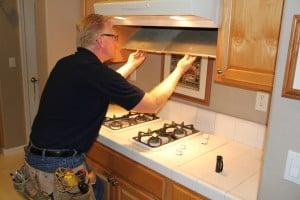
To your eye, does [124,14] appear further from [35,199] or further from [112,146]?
[35,199]

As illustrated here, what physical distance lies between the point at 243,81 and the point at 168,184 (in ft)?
2.08

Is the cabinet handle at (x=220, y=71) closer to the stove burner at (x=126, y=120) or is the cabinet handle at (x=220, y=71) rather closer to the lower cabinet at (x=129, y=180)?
the lower cabinet at (x=129, y=180)

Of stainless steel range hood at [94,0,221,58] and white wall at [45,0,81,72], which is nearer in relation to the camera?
stainless steel range hood at [94,0,221,58]

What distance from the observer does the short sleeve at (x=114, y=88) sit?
1.43 m

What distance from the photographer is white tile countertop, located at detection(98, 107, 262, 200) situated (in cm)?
129

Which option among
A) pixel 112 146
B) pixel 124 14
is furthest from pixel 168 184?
pixel 124 14

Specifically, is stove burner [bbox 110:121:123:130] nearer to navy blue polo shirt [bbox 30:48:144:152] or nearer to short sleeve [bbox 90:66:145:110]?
navy blue polo shirt [bbox 30:48:144:152]

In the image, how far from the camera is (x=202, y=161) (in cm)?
153

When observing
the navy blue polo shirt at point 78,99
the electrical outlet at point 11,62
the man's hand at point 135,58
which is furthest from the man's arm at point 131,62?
the electrical outlet at point 11,62

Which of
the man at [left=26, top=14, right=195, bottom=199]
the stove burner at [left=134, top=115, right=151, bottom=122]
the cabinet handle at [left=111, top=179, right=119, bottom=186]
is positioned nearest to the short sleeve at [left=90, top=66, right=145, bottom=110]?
the man at [left=26, top=14, right=195, bottom=199]

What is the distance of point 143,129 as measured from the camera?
6.47ft

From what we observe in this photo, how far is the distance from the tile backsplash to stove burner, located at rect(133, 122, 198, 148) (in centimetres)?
10

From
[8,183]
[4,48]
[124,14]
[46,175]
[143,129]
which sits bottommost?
[8,183]

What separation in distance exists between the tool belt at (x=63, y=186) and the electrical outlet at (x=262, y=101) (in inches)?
42.2
